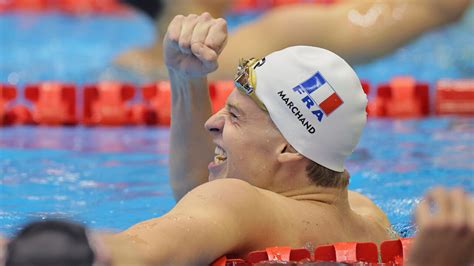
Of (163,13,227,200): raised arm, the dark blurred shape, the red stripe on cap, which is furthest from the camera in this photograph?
the dark blurred shape

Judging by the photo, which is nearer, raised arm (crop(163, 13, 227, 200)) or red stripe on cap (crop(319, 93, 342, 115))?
red stripe on cap (crop(319, 93, 342, 115))

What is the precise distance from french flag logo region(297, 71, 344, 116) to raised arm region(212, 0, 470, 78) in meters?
4.29

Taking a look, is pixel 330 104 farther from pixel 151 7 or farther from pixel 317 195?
pixel 151 7

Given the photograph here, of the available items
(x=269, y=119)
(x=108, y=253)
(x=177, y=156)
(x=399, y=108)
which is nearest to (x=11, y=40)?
(x=399, y=108)

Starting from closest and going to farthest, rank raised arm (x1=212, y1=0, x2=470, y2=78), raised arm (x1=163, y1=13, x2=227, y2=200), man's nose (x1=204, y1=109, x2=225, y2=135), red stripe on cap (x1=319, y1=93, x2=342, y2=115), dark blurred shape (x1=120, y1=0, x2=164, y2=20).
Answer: red stripe on cap (x1=319, y1=93, x2=342, y2=115)
man's nose (x1=204, y1=109, x2=225, y2=135)
raised arm (x1=163, y1=13, x2=227, y2=200)
raised arm (x1=212, y1=0, x2=470, y2=78)
dark blurred shape (x1=120, y1=0, x2=164, y2=20)

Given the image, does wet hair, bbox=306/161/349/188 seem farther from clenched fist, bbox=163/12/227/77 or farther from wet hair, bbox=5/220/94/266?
wet hair, bbox=5/220/94/266

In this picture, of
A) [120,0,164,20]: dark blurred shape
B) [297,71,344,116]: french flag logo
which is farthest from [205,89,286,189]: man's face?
[120,0,164,20]: dark blurred shape

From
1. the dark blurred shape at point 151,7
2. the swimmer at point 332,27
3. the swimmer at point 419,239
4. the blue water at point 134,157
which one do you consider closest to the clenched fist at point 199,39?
the blue water at point 134,157

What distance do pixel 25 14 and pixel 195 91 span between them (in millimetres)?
7521

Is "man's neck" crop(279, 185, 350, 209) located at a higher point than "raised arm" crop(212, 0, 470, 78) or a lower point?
lower

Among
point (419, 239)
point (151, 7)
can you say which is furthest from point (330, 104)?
point (151, 7)

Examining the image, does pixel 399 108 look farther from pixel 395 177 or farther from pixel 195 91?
pixel 195 91

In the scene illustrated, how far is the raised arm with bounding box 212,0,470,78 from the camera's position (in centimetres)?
709

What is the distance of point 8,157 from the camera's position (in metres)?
5.23
